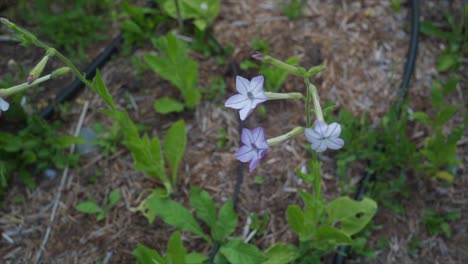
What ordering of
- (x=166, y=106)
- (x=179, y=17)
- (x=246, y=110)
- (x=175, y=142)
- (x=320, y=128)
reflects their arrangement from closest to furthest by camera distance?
(x=320, y=128), (x=246, y=110), (x=175, y=142), (x=166, y=106), (x=179, y=17)

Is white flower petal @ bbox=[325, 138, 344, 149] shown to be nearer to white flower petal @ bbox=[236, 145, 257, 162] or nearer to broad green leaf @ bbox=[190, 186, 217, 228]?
white flower petal @ bbox=[236, 145, 257, 162]

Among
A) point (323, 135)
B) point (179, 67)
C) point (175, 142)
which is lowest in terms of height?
point (175, 142)

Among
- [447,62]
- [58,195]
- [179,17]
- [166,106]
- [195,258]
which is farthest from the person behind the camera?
[179,17]

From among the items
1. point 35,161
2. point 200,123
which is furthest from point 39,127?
point 200,123

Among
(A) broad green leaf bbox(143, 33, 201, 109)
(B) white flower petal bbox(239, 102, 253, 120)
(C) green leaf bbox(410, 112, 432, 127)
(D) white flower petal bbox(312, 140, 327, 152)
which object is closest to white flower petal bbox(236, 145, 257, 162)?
(B) white flower petal bbox(239, 102, 253, 120)

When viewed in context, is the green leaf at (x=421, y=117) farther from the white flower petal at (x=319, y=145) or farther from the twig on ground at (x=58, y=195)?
the twig on ground at (x=58, y=195)

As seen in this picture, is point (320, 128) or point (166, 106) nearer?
point (320, 128)

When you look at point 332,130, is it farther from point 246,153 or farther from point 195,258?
point 195,258

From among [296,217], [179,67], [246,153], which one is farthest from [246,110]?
[179,67]
